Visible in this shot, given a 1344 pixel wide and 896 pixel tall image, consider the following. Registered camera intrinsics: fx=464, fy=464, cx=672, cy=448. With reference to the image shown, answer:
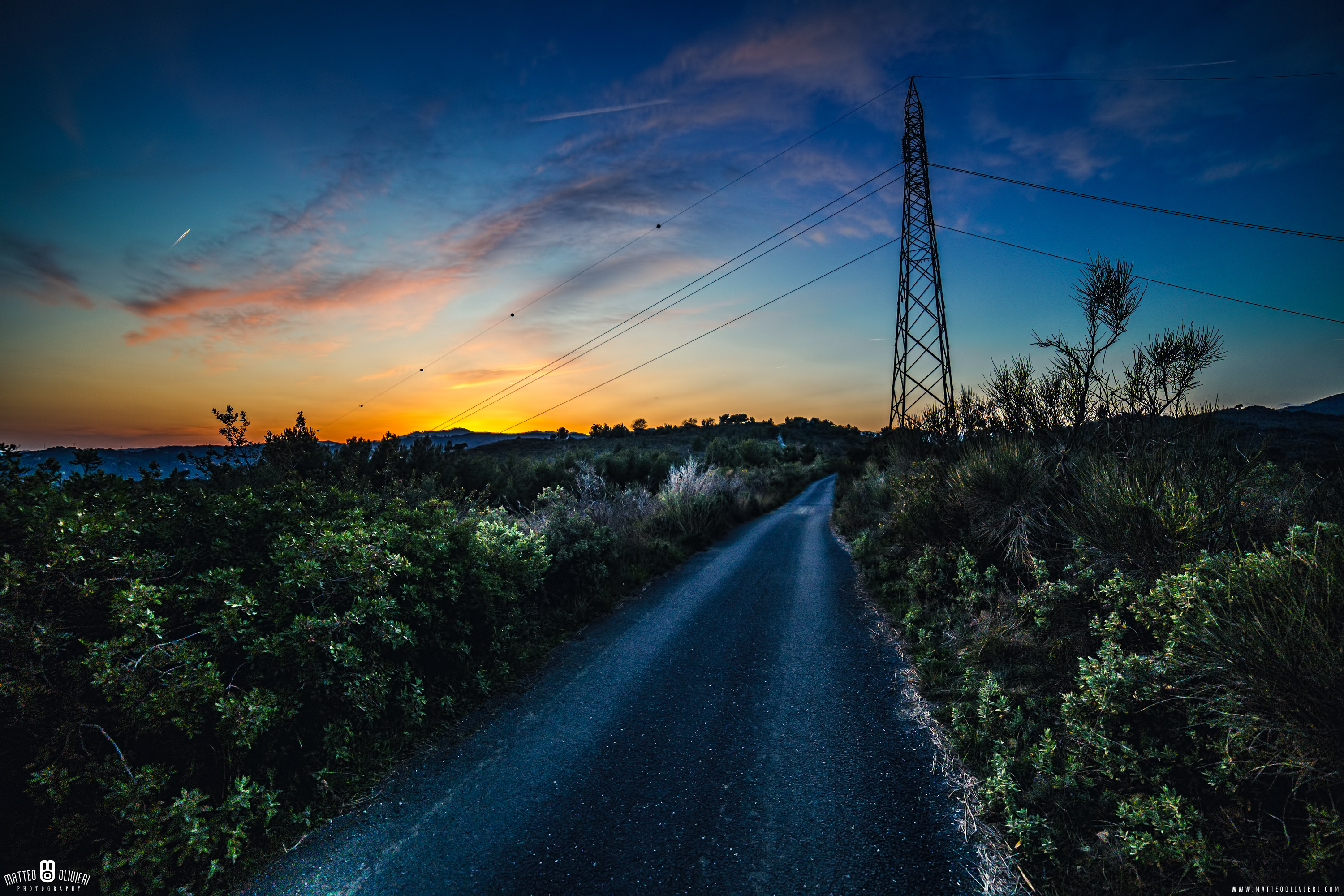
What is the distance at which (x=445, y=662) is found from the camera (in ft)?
15.5

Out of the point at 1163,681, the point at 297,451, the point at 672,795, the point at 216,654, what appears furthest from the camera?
Answer: the point at 297,451

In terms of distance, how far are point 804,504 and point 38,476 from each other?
2207 cm

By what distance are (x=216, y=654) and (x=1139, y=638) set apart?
6777 millimetres

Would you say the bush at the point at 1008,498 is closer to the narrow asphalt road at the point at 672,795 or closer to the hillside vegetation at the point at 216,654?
the narrow asphalt road at the point at 672,795

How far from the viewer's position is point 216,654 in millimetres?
3119

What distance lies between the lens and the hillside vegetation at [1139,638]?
2.23 m

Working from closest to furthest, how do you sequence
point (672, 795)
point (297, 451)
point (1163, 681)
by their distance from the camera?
1. point (1163, 681)
2. point (672, 795)
3. point (297, 451)

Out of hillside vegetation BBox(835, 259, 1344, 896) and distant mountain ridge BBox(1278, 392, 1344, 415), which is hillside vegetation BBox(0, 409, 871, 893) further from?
distant mountain ridge BBox(1278, 392, 1344, 415)

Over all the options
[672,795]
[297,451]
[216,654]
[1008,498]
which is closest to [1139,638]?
[1008,498]

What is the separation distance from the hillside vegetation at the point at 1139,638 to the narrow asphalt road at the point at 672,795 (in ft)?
2.05

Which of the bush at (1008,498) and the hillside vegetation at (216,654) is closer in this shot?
the hillside vegetation at (216,654)

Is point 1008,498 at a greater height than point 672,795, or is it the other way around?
point 1008,498

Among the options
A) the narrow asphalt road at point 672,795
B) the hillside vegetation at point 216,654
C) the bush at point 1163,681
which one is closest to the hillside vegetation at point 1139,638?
the bush at point 1163,681

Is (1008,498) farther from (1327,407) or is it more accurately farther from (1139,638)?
(1327,407)
